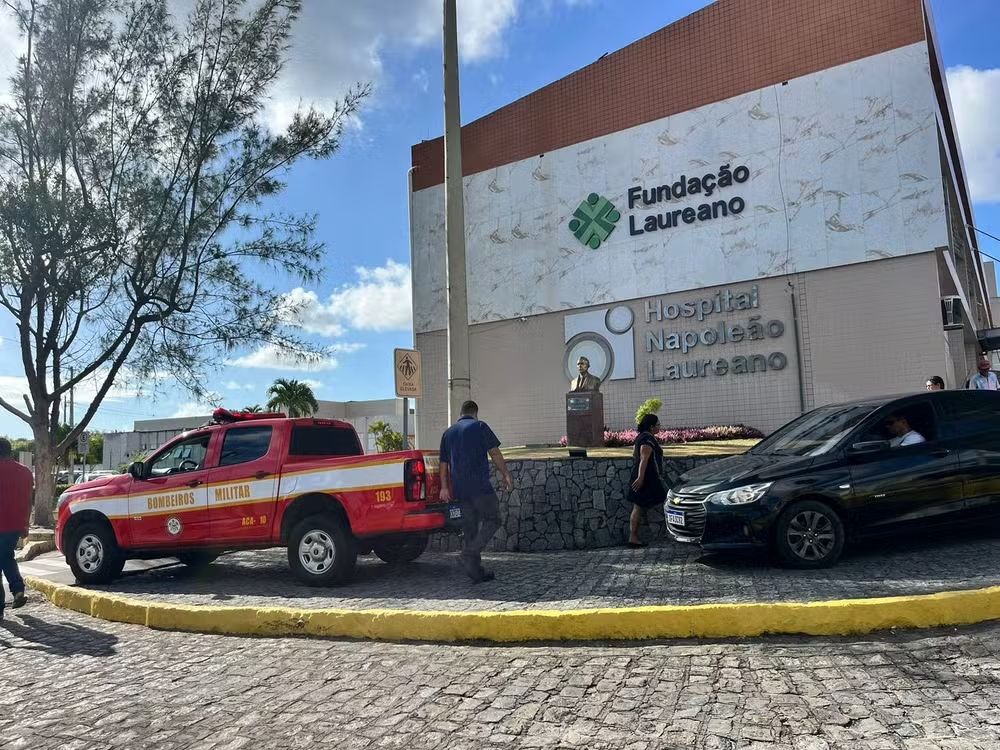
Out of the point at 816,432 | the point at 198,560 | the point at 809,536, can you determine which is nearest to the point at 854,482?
the point at 809,536

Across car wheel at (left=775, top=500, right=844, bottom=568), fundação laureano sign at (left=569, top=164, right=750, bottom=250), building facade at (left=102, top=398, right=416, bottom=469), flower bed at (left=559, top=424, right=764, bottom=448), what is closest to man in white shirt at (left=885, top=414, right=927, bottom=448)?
car wheel at (left=775, top=500, right=844, bottom=568)

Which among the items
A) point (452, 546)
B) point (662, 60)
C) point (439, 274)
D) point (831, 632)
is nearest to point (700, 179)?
point (662, 60)

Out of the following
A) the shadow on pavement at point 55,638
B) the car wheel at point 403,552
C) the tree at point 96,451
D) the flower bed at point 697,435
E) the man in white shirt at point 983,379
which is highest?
the tree at point 96,451

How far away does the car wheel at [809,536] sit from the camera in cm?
666

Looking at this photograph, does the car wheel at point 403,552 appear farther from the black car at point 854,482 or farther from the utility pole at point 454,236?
the black car at point 854,482

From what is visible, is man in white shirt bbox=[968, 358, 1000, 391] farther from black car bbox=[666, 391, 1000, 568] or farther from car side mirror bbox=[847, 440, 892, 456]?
car side mirror bbox=[847, 440, 892, 456]

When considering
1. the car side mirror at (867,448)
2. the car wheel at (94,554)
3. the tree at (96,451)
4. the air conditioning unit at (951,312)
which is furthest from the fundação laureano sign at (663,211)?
the tree at (96,451)

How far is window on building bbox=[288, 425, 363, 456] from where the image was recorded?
27.1 feet

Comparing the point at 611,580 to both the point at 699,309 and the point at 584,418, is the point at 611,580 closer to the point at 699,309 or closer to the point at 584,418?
the point at 584,418

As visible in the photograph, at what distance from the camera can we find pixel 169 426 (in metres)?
63.0

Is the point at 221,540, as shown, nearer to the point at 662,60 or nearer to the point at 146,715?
the point at 146,715

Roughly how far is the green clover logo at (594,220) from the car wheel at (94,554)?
1513cm

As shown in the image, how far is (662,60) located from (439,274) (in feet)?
30.8

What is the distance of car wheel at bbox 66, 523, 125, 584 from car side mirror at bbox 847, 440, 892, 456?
804 centimetres
